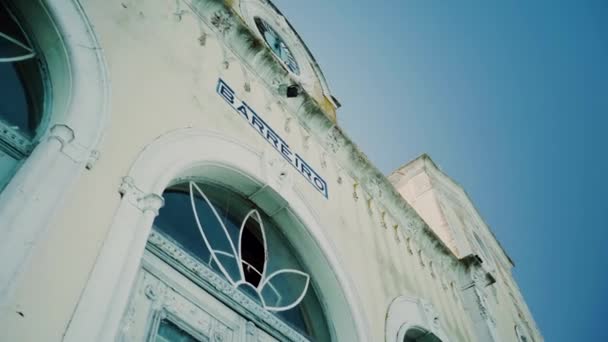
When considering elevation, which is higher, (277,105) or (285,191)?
(277,105)

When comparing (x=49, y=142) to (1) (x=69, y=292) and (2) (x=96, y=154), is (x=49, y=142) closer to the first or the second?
(2) (x=96, y=154)

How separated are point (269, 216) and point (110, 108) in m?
1.82

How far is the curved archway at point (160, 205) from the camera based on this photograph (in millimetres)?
2086

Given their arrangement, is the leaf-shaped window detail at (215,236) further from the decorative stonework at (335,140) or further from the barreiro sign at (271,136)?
the decorative stonework at (335,140)

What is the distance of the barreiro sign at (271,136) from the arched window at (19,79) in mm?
1572

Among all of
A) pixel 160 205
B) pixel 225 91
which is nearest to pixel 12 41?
pixel 160 205

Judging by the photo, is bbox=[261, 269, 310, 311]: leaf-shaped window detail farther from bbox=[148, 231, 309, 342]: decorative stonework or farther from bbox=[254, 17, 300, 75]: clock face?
bbox=[254, 17, 300, 75]: clock face

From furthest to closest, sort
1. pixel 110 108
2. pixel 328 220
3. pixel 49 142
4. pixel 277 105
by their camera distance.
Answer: pixel 277 105
pixel 328 220
pixel 110 108
pixel 49 142

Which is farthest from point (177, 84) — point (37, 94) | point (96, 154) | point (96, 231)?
point (96, 231)

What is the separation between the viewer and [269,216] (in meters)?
4.23

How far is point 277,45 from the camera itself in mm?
7082

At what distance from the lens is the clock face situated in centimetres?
682

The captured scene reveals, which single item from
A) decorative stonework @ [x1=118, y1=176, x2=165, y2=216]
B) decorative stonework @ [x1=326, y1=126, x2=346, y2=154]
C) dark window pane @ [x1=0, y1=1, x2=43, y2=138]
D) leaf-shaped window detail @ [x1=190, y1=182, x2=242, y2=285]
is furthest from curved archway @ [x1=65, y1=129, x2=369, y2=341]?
decorative stonework @ [x1=326, y1=126, x2=346, y2=154]

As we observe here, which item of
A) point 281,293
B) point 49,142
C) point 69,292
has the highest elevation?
point 281,293
